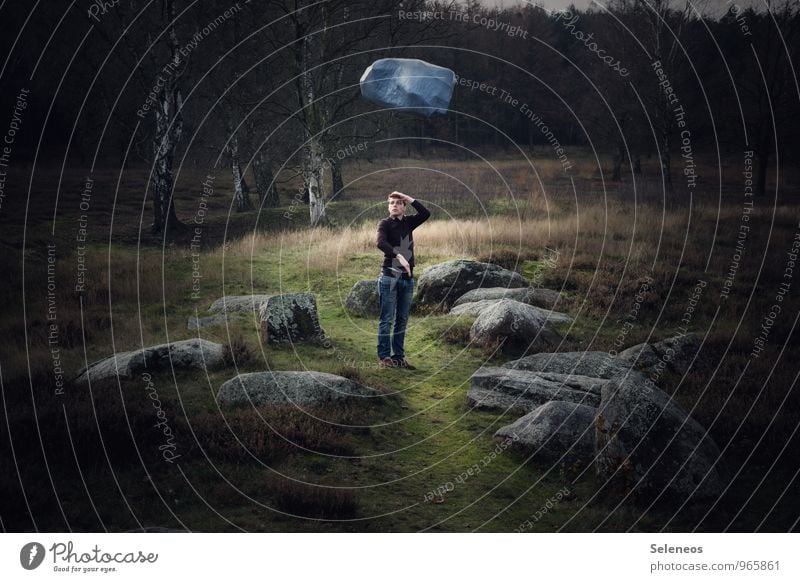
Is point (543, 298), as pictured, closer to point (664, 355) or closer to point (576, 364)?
point (664, 355)

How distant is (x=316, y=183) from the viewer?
2480cm

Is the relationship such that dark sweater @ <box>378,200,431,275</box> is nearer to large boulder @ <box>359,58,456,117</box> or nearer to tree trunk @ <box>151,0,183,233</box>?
tree trunk @ <box>151,0,183,233</box>

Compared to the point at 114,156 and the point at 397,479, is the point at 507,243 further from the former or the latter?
the point at 114,156

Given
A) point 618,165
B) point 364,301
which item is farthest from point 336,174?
point 364,301

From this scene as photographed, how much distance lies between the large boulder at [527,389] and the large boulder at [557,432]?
2.62ft

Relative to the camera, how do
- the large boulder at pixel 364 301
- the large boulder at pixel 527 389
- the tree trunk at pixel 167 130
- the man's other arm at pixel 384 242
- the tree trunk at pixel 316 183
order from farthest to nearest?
the tree trunk at pixel 316 183 → the tree trunk at pixel 167 130 → the large boulder at pixel 364 301 → the man's other arm at pixel 384 242 → the large boulder at pixel 527 389

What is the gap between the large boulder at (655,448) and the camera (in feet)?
22.3

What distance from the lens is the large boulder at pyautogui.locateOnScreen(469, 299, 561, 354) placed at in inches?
481

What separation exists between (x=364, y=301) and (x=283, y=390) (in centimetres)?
613

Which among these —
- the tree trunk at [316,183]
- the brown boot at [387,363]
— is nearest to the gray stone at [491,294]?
the brown boot at [387,363]

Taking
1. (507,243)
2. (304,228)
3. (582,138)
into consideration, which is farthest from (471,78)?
(507,243)

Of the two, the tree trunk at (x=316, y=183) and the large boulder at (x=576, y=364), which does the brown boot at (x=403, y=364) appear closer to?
the large boulder at (x=576, y=364)

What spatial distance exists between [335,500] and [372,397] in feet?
9.46

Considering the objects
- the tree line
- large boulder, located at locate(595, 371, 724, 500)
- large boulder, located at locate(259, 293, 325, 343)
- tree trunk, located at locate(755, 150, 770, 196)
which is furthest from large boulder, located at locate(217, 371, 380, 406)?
tree trunk, located at locate(755, 150, 770, 196)
